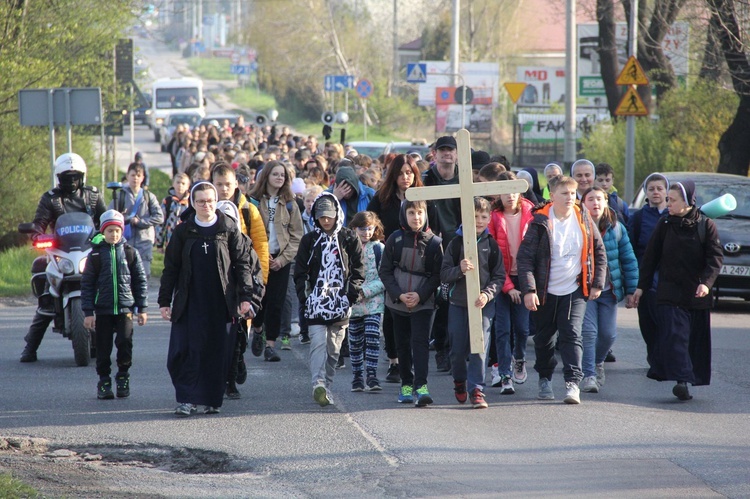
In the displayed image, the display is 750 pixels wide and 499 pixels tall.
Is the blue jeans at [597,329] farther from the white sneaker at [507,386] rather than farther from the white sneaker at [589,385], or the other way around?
the white sneaker at [507,386]

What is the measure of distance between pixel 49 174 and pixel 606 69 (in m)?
14.6

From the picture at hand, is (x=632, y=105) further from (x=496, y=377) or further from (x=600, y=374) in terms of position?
(x=496, y=377)

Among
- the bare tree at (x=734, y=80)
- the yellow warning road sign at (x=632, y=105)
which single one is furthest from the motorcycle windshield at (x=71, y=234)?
the yellow warning road sign at (x=632, y=105)

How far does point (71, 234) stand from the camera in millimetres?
10539

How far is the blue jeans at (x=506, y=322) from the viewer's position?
9328mm

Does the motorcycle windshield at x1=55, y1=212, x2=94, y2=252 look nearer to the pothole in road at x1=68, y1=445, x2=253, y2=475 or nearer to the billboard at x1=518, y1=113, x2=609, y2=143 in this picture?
the pothole in road at x1=68, y1=445, x2=253, y2=475

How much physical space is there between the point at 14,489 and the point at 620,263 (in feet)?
18.0

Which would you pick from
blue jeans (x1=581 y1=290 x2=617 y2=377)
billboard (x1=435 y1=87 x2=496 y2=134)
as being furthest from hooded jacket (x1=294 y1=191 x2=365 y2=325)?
billboard (x1=435 y1=87 x2=496 y2=134)

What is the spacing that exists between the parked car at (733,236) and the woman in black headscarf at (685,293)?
16.3 feet

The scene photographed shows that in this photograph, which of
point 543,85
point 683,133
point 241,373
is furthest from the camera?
point 543,85

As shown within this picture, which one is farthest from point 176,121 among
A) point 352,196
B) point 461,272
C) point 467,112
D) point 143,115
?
point 461,272

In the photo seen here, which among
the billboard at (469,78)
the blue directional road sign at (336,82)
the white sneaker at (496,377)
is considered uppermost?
the billboard at (469,78)

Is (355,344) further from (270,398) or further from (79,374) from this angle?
(79,374)

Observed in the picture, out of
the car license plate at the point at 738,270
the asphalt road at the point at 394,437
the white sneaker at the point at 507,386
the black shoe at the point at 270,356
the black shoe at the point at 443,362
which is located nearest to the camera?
the asphalt road at the point at 394,437
